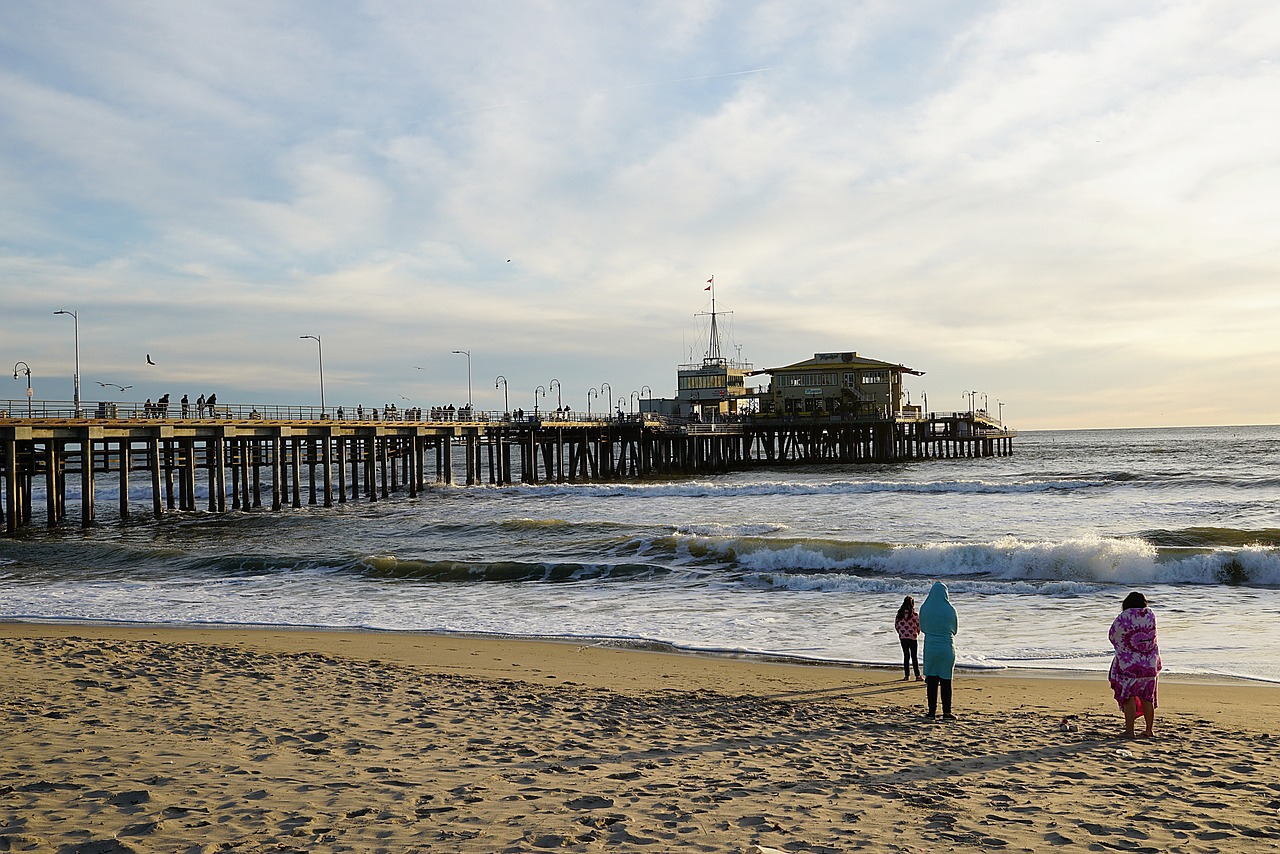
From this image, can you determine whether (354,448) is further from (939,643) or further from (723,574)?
(939,643)

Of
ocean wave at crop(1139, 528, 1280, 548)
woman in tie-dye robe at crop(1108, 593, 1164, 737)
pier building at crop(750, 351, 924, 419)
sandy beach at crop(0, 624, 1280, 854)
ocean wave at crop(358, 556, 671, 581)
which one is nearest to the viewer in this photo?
sandy beach at crop(0, 624, 1280, 854)

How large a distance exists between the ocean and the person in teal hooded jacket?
2.78 metres

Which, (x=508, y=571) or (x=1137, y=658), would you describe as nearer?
(x=1137, y=658)

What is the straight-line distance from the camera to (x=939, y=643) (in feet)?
29.8

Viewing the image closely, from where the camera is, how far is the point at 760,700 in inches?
385

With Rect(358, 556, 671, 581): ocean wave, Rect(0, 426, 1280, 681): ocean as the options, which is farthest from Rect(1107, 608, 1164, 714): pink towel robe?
Result: Rect(358, 556, 671, 581): ocean wave

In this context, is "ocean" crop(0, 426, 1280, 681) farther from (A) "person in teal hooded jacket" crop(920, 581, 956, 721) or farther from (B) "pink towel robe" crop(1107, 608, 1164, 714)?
(B) "pink towel robe" crop(1107, 608, 1164, 714)

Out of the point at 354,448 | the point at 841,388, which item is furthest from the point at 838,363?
the point at 354,448

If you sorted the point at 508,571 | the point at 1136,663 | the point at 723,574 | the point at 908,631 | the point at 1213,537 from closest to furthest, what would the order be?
the point at 1136,663
the point at 908,631
the point at 723,574
the point at 508,571
the point at 1213,537

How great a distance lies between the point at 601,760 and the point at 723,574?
13.6m

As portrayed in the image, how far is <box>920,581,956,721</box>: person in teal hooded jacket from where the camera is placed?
902cm

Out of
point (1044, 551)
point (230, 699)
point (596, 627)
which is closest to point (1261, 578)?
point (1044, 551)

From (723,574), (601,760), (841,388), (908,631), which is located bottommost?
(723,574)

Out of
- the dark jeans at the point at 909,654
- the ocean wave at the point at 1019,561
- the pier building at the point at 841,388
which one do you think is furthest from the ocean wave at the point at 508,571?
the pier building at the point at 841,388
